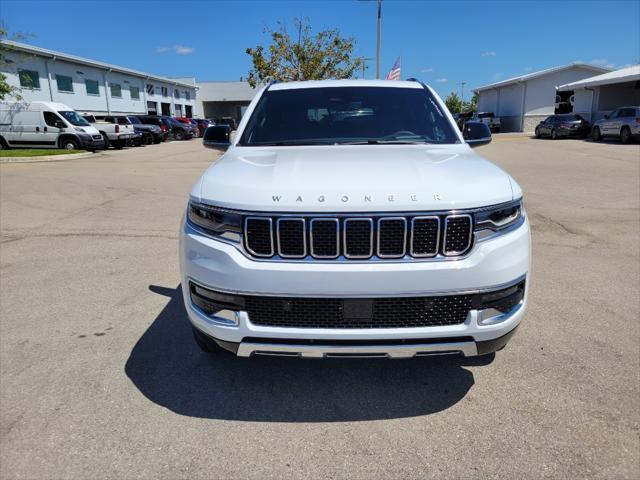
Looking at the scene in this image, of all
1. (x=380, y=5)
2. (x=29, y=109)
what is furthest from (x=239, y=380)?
(x=380, y=5)

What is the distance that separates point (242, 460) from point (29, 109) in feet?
80.9

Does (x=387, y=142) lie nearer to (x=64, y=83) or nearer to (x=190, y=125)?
(x=190, y=125)

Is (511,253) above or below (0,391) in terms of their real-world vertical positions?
above

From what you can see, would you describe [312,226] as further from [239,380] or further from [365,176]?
[239,380]

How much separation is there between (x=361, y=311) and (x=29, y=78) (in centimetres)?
3642

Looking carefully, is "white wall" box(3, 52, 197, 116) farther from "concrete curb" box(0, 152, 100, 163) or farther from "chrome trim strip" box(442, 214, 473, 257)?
"chrome trim strip" box(442, 214, 473, 257)

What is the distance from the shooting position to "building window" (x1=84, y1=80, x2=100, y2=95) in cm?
3851

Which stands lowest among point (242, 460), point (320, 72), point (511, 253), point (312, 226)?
point (242, 460)

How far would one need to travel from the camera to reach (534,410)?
2818mm

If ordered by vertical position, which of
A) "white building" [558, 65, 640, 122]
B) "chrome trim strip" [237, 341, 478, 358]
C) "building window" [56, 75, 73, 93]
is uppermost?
"building window" [56, 75, 73, 93]

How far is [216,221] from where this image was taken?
264cm

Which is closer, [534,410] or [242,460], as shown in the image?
[242,460]

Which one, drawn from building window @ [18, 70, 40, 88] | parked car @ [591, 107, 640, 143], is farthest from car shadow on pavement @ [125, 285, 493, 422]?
building window @ [18, 70, 40, 88]

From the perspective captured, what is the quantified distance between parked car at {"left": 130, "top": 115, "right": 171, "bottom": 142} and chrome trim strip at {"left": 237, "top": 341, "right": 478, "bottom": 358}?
32.3 metres
